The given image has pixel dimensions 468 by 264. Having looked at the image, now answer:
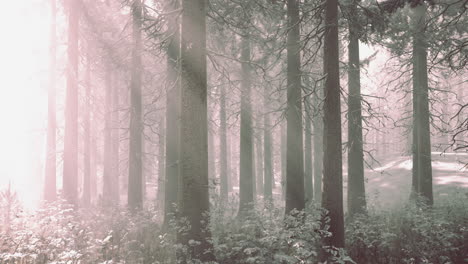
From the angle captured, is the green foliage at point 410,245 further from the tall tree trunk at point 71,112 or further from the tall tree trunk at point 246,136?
the tall tree trunk at point 71,112

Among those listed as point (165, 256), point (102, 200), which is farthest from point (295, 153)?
point (102, 200)

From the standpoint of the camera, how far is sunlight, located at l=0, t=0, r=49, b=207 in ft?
56.0

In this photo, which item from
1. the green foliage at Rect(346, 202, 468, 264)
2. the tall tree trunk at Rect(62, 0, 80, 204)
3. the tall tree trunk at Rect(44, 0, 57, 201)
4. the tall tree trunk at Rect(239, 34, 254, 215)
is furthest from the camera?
the tall tree trunk at Rect(44, 0, 57, 201)

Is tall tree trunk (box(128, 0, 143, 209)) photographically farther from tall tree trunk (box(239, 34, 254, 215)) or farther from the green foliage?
the green foliage

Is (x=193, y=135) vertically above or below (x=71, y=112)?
below

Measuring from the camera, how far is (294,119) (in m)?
11.8

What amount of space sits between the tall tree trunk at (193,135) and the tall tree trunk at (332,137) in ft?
9.57

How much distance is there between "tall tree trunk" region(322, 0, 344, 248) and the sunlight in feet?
30.7

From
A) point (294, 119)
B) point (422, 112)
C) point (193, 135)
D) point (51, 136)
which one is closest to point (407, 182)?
point (422, 112)

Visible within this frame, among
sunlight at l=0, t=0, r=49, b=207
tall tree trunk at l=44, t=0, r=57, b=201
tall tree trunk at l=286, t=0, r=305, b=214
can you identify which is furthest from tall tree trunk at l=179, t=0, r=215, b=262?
tall tree trunk at l=44, t=0, r=57, b=201

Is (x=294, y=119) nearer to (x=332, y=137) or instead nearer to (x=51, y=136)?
(x=332, y=137)

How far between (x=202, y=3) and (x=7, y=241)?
255 inches

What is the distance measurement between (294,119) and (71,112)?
9.94m

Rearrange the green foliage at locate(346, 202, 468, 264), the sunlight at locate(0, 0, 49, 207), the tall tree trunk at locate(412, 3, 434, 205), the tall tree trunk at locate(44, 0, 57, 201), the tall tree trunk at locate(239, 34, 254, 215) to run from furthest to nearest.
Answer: the sunlight at locate(0, 0, 49, 207) → the tall tree trunk at locate(44, 0, 57, 201) → the tall tree trunk at locate(239, 34, 254, 215) → the tall tree trunk at locate(412, 3, 434, 205) → the green foliage at locate(346, 202, 468, 264)
